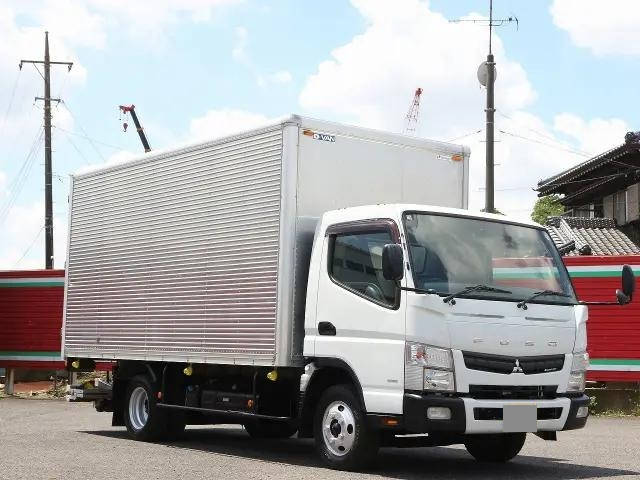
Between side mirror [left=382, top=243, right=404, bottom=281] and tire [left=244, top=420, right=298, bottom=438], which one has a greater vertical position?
side mirror [left=382, top=243, right=404, bottom=281]

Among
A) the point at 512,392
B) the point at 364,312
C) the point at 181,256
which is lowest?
the point at 512,392

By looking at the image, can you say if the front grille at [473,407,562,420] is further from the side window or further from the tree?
the tree

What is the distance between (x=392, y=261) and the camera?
970 centimetres

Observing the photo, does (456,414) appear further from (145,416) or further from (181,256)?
(145,416)

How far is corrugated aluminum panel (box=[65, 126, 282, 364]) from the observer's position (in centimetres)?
1171

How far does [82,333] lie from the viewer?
15000 mm

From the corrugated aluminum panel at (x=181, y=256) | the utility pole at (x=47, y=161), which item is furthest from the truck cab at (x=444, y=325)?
the utility pole at (x=47, y=161)

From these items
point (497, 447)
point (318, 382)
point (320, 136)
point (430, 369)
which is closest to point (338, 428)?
point (318, 382)

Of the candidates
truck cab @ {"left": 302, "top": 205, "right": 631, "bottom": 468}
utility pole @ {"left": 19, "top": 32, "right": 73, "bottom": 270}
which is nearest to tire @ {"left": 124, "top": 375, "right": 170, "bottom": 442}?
truck cab @ {"left": 302, "top": 205, "right": 631, "bottom": 468}

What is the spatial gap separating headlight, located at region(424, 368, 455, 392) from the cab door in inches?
9.5

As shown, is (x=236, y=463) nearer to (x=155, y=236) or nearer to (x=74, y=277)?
(x=155, y=236)

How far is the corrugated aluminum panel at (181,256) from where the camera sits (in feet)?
38.4

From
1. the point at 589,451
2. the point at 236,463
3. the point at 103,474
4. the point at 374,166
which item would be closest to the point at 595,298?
the point at 589,451

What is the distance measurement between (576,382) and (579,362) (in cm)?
19
